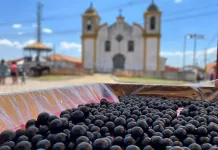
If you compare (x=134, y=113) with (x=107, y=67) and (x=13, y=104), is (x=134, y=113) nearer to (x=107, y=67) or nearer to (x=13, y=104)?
(x=13, y=104)

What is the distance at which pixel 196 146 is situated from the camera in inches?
40.5

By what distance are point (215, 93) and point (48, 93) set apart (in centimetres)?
182

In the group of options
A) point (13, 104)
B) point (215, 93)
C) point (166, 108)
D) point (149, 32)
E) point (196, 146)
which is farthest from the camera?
point (149, 32)

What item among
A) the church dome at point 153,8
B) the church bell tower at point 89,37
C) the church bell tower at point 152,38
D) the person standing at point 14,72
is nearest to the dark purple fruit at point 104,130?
the person standing at point 14,72

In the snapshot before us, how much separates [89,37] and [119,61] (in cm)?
470

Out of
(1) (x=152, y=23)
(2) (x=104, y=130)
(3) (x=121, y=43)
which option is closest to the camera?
(2) (x=104, y=130)

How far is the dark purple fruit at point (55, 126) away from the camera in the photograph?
3.94ft

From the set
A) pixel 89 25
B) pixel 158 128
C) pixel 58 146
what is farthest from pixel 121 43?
pixel 58 146

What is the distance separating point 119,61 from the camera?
95.0 feet

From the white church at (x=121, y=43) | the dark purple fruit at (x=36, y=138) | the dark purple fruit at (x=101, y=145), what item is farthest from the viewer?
the white church at (x=121, y=43)

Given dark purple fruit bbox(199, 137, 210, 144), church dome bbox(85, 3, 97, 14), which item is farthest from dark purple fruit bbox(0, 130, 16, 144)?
church dome bbox(85, 3, 97, 14)

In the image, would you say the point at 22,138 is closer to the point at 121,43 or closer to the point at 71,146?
the point at 71,146

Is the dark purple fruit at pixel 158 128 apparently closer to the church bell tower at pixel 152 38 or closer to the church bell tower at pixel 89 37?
the church bell tower at pixel 152 38

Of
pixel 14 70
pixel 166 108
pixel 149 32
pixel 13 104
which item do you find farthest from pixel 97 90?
pixel 149 32
